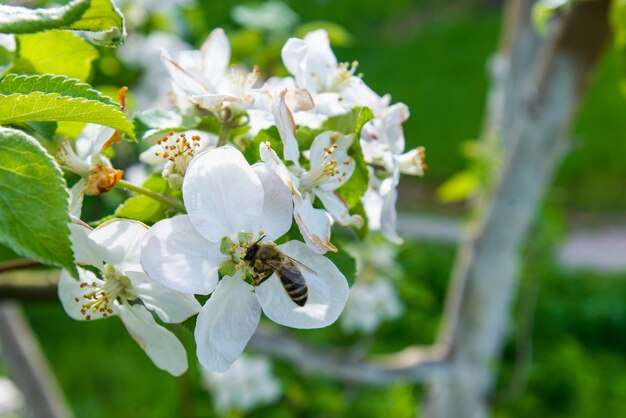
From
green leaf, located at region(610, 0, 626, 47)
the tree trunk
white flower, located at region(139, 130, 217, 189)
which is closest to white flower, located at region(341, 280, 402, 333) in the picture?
the tree trunk

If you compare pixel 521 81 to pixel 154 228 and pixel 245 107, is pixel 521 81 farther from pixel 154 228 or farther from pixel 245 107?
pixel 154 228

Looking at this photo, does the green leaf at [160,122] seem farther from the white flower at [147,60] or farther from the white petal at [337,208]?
the white flower at [147,60]

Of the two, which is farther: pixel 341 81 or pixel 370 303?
pixel 370 303

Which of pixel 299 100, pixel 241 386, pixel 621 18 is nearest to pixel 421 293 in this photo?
pixel 241 386

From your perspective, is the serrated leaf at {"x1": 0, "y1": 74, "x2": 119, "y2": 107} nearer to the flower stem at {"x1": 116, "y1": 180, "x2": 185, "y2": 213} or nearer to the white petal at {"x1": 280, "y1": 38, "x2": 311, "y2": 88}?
the flower stem at {"x1": 116, "y1": 180, "x2": 185, "y2": 213}

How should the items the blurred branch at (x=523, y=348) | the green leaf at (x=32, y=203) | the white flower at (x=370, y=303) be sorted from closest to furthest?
the green leaf at (x=32, y=203)
the white flower at (x=370, y=303)
the blurred branch at (x=523, y=348)

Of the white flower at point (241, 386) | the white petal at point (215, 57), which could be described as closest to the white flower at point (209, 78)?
the white petal at point (215, 57)

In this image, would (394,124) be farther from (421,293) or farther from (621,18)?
(421,293)

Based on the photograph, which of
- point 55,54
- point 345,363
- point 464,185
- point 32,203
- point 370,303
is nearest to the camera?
point 32,203
